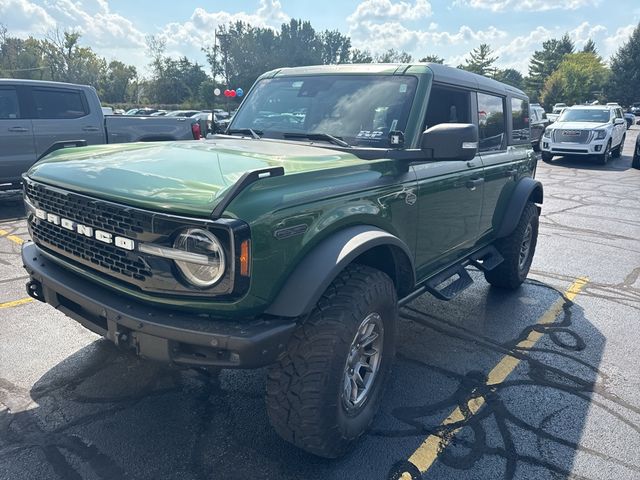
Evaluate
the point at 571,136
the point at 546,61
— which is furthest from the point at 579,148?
the point at 546,61

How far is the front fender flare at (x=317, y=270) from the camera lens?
7.25 feet

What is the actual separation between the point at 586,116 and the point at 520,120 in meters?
14.7

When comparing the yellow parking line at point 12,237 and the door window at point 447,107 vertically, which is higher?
the door window at point 447,107

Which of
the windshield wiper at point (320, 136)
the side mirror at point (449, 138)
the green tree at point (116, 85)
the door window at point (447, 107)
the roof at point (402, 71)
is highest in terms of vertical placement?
the roof at point (402, 71)

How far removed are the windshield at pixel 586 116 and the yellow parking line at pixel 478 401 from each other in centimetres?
1425

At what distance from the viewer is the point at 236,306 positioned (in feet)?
7.05

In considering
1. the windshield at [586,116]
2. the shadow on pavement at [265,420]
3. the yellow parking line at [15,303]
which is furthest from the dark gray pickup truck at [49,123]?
the windshield at [586,116]

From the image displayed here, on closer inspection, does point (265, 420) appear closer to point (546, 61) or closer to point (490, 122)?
point (490, 122)

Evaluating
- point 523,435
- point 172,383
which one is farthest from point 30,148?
point 523,435

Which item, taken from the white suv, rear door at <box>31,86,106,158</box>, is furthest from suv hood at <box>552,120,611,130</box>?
rear door at <box>31,86,106,158</box>

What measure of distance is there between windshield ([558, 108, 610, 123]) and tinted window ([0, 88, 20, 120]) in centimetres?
1647

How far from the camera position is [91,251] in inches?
97.3

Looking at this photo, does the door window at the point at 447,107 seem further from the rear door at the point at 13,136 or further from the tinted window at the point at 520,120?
the rear door at the point at 13,136

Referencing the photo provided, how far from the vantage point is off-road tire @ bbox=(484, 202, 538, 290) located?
4.90 meters
